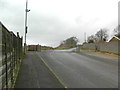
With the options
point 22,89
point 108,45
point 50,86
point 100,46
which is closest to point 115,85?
point 50,86

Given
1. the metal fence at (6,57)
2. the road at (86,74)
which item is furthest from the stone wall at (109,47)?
the metal fence at (6,57)

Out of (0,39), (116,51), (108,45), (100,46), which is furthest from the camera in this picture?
(100,46)

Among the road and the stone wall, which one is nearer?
the road

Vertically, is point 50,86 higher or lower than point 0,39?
lower

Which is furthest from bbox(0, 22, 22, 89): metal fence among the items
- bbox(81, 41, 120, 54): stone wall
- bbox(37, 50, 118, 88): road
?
→ bbox(81, 41, 120, 54): stone wall

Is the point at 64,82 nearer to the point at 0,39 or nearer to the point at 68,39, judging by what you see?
the point at 0,39

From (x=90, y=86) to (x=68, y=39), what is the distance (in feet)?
304

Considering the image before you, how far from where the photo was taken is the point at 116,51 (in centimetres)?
3084

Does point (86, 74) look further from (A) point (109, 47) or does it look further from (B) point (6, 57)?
(A) point (109, 47)

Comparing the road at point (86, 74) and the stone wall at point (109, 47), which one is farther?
the stone wall at point (109, 47)

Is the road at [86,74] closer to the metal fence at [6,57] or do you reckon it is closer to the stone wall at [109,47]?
the metal fence at [6,57]

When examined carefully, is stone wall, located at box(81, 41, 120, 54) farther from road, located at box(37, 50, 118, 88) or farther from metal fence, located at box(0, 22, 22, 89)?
metal fence, located at box(0, 22, 22, 89)

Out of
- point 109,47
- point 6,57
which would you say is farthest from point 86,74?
point 109,47

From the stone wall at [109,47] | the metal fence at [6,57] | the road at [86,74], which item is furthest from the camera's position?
the stone wall at [109,47]
